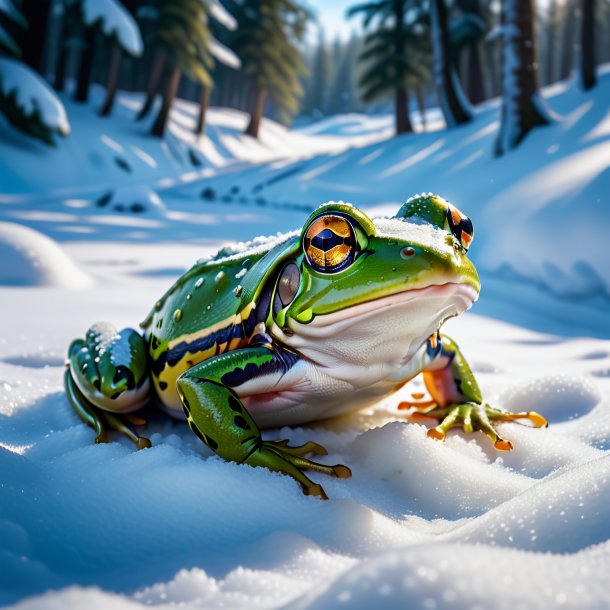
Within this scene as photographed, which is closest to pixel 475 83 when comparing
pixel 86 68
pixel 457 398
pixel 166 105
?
pixel 166 105

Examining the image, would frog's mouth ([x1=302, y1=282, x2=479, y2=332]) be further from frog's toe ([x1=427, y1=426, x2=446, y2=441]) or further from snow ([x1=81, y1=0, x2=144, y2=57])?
snow ([x1=81, y1=0, x2=144, y2=57])

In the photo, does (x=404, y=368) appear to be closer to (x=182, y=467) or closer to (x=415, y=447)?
(x=415, y=447)

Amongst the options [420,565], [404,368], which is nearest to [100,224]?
[404,368]

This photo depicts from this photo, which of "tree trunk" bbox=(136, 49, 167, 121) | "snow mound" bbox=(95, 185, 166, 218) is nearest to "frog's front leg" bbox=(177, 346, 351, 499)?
"snow mound" bbox=(95, 185, 166, 218)

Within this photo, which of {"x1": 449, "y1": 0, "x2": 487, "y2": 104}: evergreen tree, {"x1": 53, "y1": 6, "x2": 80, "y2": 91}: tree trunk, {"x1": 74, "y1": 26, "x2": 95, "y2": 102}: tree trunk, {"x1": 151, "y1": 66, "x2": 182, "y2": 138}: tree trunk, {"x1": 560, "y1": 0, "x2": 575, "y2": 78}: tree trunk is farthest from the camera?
{"x1": 560, "y1": 0, "x2": 575, "y2": 78}: tree trunk

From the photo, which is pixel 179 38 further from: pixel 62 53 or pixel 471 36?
pixel 471 36

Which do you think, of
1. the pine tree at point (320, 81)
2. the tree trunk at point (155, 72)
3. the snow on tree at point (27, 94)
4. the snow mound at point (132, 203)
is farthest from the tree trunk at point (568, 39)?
the snow mound at point (132, 203)

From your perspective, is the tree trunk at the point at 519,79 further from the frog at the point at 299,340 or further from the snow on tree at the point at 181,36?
the snow on tree at the point at 181,36
